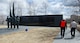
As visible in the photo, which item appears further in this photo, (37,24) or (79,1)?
(37,24)

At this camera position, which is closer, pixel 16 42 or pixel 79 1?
pixel 16 42

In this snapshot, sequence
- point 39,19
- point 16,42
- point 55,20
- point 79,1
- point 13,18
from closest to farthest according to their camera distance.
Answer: point 16,42
point 79,1
point 13,18
point 55,20
point 39,19

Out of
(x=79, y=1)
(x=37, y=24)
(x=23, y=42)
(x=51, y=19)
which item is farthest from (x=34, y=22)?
(x=23, y=42)

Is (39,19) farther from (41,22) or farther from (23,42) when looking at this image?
(23,42)

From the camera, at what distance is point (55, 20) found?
61000 mm

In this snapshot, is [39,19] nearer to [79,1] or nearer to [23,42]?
[79,1]

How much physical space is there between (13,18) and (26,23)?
2210 centimetres

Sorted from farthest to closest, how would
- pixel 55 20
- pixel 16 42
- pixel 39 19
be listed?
pixel 39 19
pixel 55 20
pixel 16 42

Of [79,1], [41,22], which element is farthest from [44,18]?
[79,1]

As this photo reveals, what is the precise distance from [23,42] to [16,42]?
0.55m

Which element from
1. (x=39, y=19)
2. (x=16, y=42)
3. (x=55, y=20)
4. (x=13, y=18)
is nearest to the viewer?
(x=16, y=42)

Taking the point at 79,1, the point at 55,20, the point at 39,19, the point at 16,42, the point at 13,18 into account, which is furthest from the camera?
the point at 39,19

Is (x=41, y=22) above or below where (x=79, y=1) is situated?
below

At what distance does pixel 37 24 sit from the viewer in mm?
64688
